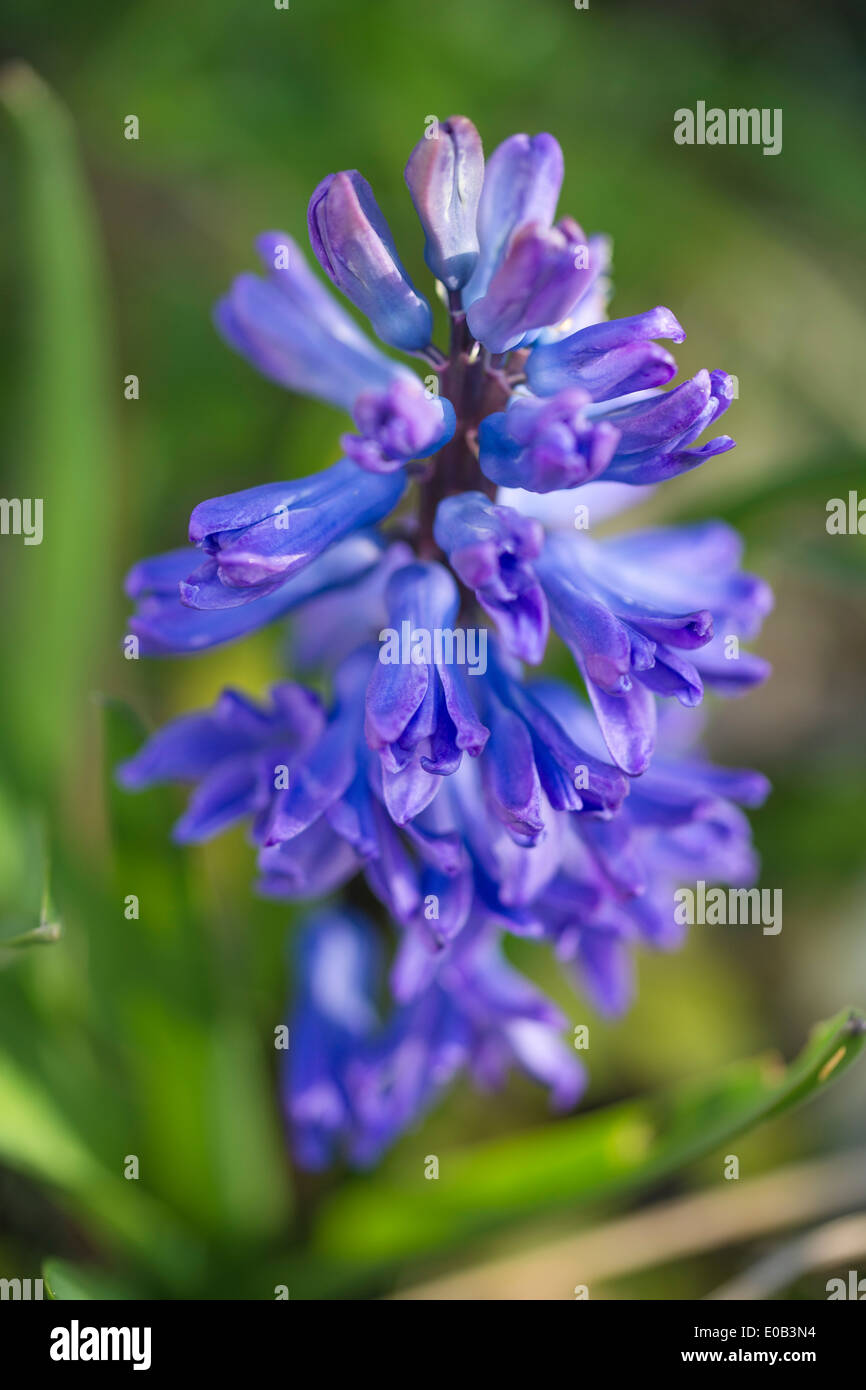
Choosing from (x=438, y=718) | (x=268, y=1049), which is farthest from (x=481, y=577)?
(x=268, y=1049)

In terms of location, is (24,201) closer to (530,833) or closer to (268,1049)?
Result: (530,833)

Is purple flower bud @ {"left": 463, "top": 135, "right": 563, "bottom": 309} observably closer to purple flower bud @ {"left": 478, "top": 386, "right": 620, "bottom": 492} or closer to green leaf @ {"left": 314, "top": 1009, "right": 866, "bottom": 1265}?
purple flower bud @ {"left": 478, "top": 386, "right": 620, "bottom": 492}

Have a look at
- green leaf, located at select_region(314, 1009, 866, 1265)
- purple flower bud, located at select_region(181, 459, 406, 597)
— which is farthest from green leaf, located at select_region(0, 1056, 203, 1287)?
purple flower bud, located at select_region(181, 459, 406, 597)

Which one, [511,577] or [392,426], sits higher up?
[392,426]

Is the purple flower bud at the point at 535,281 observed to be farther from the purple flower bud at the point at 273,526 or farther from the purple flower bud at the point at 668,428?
the purple flower bud at the point at 273,526

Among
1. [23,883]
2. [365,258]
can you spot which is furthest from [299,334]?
[23,883]

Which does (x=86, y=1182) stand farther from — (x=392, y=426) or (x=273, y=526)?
(x=392, y=426)

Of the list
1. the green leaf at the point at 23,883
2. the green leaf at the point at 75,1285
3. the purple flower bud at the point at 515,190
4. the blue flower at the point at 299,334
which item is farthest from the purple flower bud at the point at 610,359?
the green leaf at the point at 75,1285
